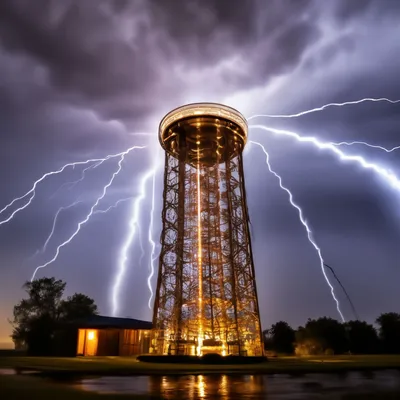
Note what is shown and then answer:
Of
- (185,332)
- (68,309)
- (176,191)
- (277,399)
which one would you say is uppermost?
(176,191)

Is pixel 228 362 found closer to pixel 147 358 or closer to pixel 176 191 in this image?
pixel 147 358

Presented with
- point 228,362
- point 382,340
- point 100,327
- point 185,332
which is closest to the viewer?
point 228,362

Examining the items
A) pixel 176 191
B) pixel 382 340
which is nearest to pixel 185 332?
pixel 176 191

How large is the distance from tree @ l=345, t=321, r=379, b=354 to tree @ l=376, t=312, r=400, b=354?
881 millimetres

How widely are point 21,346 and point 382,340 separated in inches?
1888

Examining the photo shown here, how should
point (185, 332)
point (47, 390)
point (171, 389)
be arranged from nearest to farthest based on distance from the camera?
point (47, 390)
point (171, 389)
point (185, 332)

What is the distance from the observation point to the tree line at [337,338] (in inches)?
1833

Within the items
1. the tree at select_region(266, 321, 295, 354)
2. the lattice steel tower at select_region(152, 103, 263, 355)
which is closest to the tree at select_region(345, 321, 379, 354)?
the tree at select_region(266, 321, 295, 354)

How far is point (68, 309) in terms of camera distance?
2141 inches

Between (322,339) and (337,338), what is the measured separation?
6.09 feet

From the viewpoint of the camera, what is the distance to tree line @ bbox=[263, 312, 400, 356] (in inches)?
1833

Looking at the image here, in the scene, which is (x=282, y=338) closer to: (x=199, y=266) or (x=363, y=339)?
(x=363, y=339)

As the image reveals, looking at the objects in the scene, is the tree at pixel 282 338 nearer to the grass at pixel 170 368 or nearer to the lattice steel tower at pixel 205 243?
the lattice steel tower at pixel 205 243

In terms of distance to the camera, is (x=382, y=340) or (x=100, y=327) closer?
(x=100, y=327)
